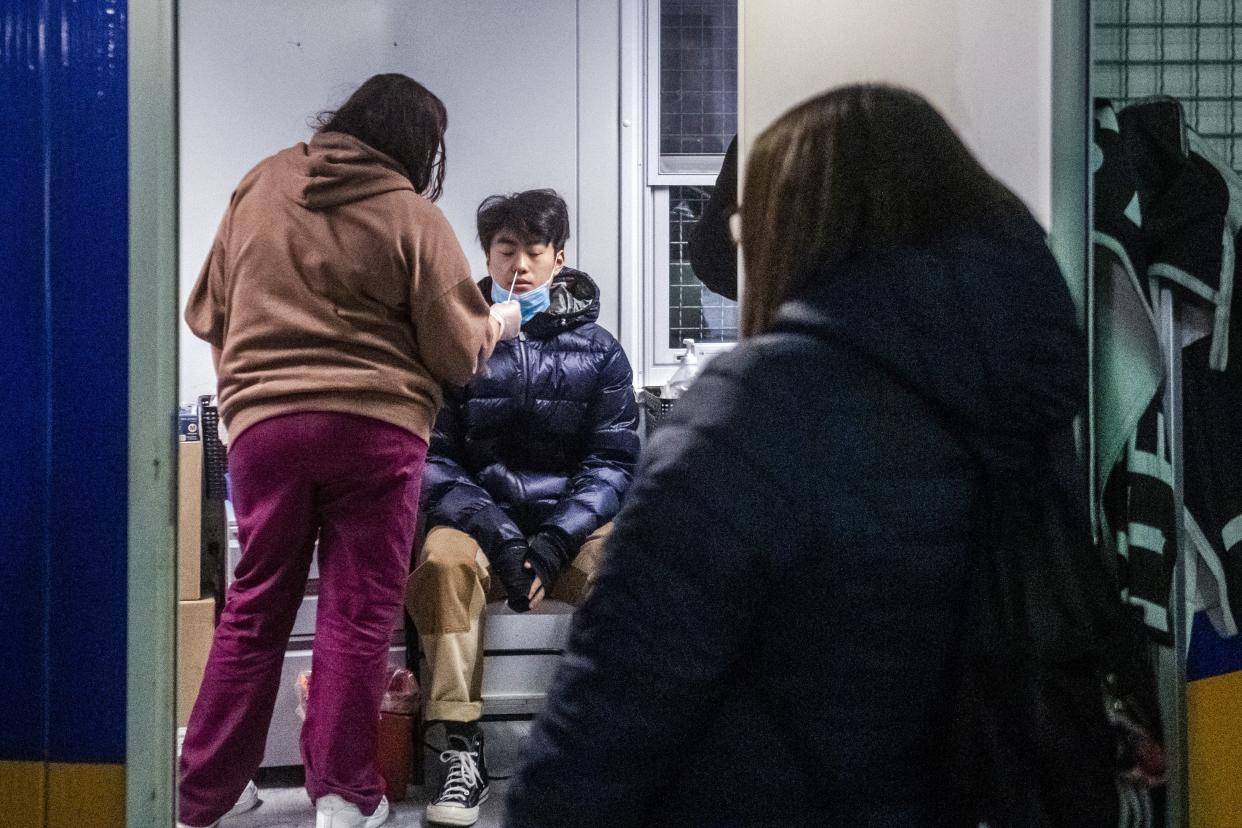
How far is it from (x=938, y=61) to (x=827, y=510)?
986mm

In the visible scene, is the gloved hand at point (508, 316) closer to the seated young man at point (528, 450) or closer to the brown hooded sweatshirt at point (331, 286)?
the seated young man at point (528, 450)

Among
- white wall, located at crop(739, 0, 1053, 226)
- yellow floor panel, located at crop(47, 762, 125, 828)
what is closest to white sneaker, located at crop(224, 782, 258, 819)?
yellow floor panel, located at crop(47, 762, 125, 828)

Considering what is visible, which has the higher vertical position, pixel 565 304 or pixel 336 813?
pixel 565 304

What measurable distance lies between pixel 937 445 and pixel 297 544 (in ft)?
5.13

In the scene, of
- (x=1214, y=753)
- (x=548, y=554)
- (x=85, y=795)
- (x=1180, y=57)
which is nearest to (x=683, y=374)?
(x=548, y=554)

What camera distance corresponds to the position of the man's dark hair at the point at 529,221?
2.92 meters

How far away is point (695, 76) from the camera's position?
3742 mm

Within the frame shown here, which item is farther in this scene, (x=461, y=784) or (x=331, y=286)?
(x=461, y=784)

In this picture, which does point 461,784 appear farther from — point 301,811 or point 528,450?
point 528,450

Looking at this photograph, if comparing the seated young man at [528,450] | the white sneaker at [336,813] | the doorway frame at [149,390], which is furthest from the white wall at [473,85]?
the doorway frame at [149,390]

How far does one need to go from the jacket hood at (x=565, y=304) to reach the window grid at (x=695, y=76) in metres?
0.92

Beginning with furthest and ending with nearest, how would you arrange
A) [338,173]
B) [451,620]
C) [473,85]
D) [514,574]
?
[473,85] < [514,574] < [451,620] < [338,173]

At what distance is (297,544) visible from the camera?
2041mm

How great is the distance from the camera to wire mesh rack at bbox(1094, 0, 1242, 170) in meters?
1.39
